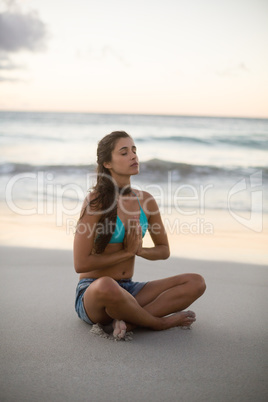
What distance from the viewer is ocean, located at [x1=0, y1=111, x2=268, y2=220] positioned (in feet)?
27.6

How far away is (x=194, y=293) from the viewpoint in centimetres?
299

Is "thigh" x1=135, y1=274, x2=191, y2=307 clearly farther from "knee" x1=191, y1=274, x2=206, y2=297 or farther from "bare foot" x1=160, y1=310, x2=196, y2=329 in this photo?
"bare foot" x1=160, y1=310, x2=196, y2=329

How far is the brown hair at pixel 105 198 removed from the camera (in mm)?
2891

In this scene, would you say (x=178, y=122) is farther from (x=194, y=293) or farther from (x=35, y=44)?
(x=194, y=293)

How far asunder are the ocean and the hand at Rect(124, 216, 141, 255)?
14.4ft

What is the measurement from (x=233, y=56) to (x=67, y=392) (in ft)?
55.6

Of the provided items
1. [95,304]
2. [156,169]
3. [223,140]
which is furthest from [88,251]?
[223,140]

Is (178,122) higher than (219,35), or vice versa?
(219,35)

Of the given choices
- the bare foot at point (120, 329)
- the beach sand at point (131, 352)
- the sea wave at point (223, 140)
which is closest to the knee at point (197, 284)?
the beach sand at point (131, 352)

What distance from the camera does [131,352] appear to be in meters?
2.61

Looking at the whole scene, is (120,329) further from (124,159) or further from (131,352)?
(124,159)

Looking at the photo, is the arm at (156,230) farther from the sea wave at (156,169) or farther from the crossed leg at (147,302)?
the sea wave at (156,169)

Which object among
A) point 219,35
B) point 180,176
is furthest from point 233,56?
point 180,176

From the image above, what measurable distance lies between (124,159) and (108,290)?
94 cm
